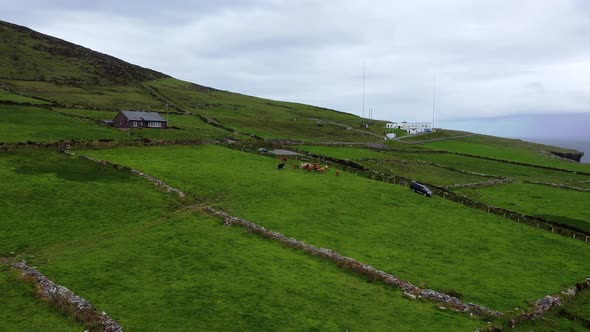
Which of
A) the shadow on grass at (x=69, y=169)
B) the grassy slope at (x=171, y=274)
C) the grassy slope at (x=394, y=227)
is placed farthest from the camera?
the shadow on grass at (x=69, y=169)

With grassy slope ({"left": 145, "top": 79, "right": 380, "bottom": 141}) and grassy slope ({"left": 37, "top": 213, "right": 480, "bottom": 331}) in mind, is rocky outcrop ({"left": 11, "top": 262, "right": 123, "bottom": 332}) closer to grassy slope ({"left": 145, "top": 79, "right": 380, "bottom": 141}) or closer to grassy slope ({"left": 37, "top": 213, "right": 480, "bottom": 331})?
grassy slope ({"left": 37, "top": 213, "right": 480, "bottom": 331})

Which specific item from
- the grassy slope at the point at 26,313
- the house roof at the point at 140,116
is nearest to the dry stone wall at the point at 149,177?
the grassy slope at the point at 26,313

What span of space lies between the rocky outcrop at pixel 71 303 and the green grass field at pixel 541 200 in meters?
58.1

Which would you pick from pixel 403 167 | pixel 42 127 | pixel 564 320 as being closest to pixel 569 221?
pixel 564 320

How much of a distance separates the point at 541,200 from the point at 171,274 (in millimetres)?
65757

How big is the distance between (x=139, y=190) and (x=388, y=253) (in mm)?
31678

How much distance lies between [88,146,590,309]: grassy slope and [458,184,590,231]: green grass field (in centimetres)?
1261

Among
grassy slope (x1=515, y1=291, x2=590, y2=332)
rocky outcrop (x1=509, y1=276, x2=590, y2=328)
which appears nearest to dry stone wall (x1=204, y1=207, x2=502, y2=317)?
rocky outcrop (x1=509, y1=276, x2=590, y2=328)

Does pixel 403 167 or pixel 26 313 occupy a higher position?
pixel 403 167

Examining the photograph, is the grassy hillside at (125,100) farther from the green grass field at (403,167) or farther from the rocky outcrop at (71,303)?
the rocky outcrop at (71,303)

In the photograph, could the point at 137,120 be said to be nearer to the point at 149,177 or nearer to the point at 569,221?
the point at 149,177

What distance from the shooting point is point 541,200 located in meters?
72.2

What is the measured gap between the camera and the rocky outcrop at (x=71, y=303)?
24.4m

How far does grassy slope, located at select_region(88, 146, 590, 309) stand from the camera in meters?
34.7
